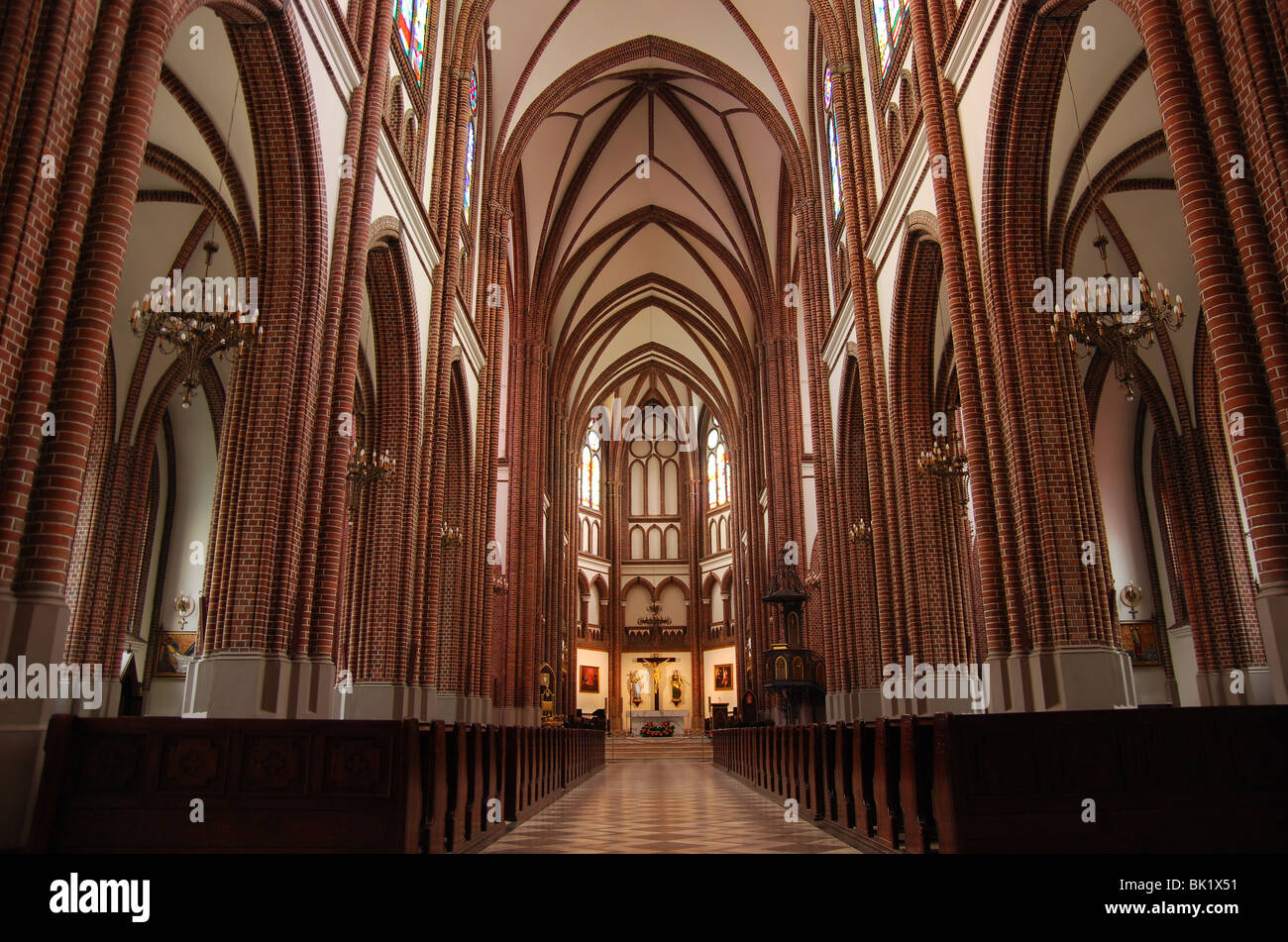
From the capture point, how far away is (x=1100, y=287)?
7656 millimetres

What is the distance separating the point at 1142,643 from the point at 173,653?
20.6m

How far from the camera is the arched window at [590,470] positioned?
42.5 metres

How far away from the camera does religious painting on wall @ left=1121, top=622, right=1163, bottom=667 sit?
59.3 feet

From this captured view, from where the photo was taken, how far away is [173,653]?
17.9m

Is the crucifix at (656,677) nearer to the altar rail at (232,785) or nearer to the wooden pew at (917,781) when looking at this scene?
the wooden pew at (917,781)

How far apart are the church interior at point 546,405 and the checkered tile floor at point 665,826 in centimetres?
13

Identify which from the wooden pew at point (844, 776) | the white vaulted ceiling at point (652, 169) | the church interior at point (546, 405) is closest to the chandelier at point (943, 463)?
the church interior at point (546, 405)

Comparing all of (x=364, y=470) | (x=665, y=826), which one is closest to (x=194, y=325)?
(x=364, y=470)

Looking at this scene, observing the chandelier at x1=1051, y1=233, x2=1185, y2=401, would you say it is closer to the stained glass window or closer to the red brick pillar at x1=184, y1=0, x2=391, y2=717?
the red brick pillar at x1=184, y1=0, x2=391, y2=717

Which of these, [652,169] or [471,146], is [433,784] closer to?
[471,146]

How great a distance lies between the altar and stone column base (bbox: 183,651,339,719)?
108 ft

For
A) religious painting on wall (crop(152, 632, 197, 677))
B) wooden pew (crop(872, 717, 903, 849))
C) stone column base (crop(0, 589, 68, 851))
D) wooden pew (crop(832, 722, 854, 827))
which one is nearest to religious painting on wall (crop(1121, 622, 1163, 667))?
wooden pew (crop(832, 722, 854, 827))
